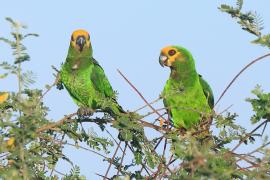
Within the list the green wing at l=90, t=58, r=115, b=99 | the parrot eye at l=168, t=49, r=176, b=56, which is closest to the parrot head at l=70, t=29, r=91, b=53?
the green wing at l=90, t=58, r=115, b=99

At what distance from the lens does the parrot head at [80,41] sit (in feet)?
26.5

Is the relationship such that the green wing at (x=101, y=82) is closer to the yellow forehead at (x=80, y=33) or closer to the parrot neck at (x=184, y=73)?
the yellow forehead at (x=80, y=33)

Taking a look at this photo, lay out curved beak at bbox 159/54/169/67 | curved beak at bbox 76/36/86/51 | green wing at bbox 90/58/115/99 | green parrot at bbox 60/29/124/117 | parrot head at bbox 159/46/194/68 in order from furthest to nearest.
Answer: curved beak at bbox 159/54/169/67
parrot head at bbox 159/46/194/68
curved beak at bbox 76/36/86/51
green wing at bbox 90/58/115/99
green parrot at bbox 60/29/124/117

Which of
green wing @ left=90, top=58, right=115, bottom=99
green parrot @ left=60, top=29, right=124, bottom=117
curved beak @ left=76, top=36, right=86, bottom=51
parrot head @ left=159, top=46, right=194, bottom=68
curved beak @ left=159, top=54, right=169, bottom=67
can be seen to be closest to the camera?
green parrot @ left=60, top=29, right=124, bottom=117

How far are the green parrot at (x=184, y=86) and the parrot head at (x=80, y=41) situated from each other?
3.43 feet

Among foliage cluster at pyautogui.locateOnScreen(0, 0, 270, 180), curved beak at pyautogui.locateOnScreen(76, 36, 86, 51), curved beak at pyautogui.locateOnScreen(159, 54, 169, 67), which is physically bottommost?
foliage cluster at pyautogui.locateOnScreen(0, 0, 270, 180)

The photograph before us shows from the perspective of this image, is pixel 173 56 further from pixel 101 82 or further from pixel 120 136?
Answer: pixel 120 136

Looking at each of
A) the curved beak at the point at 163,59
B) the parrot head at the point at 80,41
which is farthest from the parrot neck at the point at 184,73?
the parrot head at the point at 80,41

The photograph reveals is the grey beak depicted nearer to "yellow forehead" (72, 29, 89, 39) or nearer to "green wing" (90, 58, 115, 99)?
"green wing" (90, 58, 115, 99)

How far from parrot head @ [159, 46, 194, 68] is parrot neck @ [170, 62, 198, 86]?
0.04 m

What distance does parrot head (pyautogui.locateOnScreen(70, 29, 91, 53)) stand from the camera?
26.5 feet

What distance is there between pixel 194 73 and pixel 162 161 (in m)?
3.72

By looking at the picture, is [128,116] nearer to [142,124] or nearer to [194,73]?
[142,124]

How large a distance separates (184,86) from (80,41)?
152 cm
